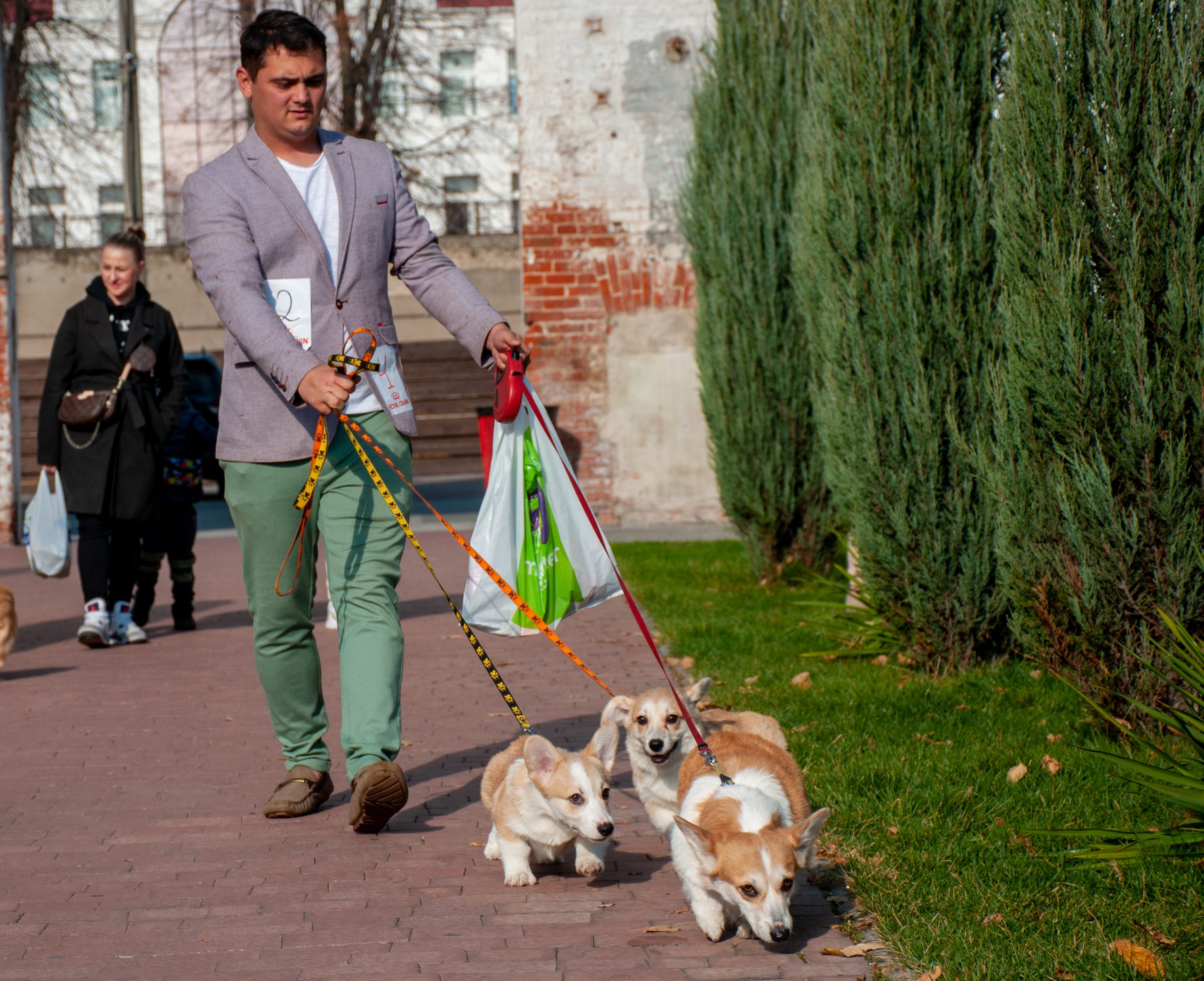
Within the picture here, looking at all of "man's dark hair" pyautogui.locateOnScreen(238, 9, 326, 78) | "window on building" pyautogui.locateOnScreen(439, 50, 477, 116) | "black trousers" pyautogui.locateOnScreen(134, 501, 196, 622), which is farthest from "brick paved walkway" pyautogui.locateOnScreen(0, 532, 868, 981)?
"window on building" pyautogui.locateOnScreen(439, 50, 477, 116)

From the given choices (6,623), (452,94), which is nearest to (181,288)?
(452,94)

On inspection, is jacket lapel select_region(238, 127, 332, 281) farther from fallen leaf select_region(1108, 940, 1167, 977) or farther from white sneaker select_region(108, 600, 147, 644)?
white sneaker select_region(108, 600, 147, 644)

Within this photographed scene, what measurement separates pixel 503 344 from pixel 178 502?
4.84m

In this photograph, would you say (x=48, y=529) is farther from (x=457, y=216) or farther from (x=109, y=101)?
(x=109, y=101)

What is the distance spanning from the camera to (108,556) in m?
8.73

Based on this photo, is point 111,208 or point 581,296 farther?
point 111,208

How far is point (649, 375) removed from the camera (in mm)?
14641

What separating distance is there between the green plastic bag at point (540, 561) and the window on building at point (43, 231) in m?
28.2

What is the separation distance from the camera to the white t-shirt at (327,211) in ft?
16.4

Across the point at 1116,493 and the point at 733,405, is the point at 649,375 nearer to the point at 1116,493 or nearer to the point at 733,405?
the point at 733,405

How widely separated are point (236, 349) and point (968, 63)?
3.99 m

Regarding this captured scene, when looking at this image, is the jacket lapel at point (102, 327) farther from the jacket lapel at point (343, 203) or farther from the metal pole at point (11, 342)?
the metal pole at point (11, 342)

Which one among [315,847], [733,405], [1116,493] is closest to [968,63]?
[1116,493]

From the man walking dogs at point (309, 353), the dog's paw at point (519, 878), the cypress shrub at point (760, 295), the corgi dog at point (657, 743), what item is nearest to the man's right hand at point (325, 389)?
the man walking dogs at point (309, 353)
